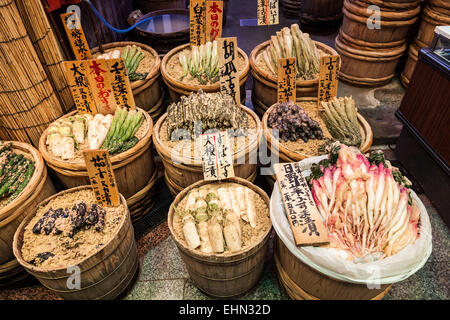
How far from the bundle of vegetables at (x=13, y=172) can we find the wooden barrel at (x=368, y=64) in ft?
17.7

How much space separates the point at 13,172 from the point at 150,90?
77.3 inches

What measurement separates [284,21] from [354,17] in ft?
12.5

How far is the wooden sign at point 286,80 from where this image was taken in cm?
358

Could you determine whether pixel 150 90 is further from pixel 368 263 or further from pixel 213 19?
pixel 368 263

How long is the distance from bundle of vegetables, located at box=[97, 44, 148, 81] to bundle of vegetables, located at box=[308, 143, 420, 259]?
278cm

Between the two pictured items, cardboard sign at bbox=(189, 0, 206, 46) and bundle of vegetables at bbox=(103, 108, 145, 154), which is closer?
bundle of vegetables at bbox=(103, 108, 145, 154)

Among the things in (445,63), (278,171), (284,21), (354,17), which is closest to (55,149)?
(278,171)

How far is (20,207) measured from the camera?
9.55 ft

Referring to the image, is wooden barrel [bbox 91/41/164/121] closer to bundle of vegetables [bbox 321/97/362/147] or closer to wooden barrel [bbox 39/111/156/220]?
wooden barrel [bbox 39/111/156/220]

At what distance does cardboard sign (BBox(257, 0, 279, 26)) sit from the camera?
426 centimetres

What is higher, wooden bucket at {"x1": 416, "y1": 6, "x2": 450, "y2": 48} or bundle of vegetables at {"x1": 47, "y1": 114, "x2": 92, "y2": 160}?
wooden bucket at {"x1": 416, "y1": 6, "x2": 450, "y2": 48}

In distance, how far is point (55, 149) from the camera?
323 cm

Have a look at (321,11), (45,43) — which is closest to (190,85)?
(45,43)

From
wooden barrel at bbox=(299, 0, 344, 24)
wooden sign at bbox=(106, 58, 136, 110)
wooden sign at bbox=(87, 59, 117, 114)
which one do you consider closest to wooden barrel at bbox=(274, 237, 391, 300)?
wooden sign at bbox=(106, 58, 136, 110)
